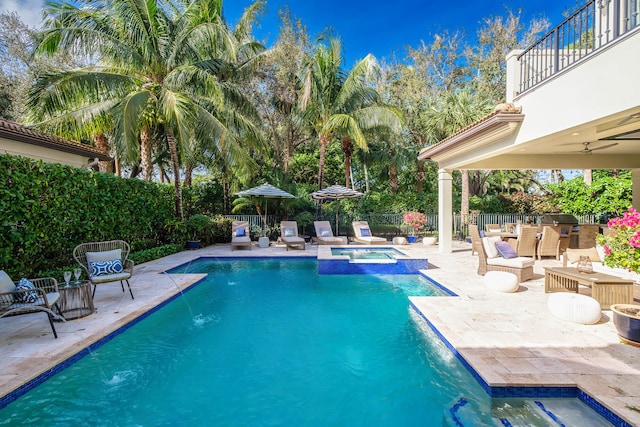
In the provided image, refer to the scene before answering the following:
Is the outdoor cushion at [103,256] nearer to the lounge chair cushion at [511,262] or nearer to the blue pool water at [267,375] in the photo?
the blue pool water at [267,375]

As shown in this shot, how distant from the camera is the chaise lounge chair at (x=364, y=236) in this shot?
48.1ft

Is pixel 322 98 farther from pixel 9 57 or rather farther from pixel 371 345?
pixel 9 57

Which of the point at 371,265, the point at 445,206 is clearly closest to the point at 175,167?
the point at 371,265

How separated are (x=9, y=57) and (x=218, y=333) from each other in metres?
21.3

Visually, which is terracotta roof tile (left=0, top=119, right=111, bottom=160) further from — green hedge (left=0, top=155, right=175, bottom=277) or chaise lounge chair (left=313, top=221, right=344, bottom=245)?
chaise lounge chair (left=313, top=221, right=344, bottom=245)

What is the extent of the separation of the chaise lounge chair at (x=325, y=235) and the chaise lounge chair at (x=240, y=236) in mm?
3249

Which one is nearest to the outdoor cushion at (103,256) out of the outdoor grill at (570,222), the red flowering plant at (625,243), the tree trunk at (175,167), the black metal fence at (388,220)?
the tree trunk at (175,167)

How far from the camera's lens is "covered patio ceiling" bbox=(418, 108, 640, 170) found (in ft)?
21.4

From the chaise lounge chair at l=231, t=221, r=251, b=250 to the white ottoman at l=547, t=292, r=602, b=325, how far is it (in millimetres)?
11249

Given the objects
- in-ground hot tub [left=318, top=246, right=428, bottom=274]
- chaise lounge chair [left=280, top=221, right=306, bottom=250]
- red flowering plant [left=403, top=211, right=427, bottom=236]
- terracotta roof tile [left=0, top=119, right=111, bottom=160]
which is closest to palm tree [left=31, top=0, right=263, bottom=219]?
terracotta roof tile [left=0, top=119, right=111, bottom=160]

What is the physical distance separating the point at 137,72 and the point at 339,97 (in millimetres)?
8734

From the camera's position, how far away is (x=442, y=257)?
11648 mm

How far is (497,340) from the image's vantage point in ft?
14.6

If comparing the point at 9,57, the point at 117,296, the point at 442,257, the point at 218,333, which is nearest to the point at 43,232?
the point at 117,296
